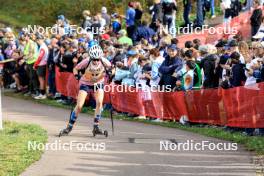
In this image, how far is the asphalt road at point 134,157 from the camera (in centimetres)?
1188

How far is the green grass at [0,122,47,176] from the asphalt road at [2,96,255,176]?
0.18m

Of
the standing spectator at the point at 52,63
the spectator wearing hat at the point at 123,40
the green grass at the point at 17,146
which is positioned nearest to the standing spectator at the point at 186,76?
the green grass at the point at 17,146

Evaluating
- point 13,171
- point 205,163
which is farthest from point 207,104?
point 13,171

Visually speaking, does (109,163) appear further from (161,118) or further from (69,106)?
(69,106)

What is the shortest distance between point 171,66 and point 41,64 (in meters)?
7.01

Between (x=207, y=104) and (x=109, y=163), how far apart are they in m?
5.09

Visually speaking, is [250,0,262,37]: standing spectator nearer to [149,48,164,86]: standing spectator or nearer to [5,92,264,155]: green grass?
[149,48,164,86]: standing spectator

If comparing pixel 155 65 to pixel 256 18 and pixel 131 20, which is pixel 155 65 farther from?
pixel 131 20

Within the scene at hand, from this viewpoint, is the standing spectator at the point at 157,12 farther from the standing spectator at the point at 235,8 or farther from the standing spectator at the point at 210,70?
the standing spectator at the point at 210,70

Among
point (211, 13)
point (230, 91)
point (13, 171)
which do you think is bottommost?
point (13, 171)

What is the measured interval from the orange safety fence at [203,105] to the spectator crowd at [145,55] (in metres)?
0.26

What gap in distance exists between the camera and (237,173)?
11.5m

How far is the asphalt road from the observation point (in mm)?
11875

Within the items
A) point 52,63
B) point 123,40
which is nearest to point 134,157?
point 123,40
